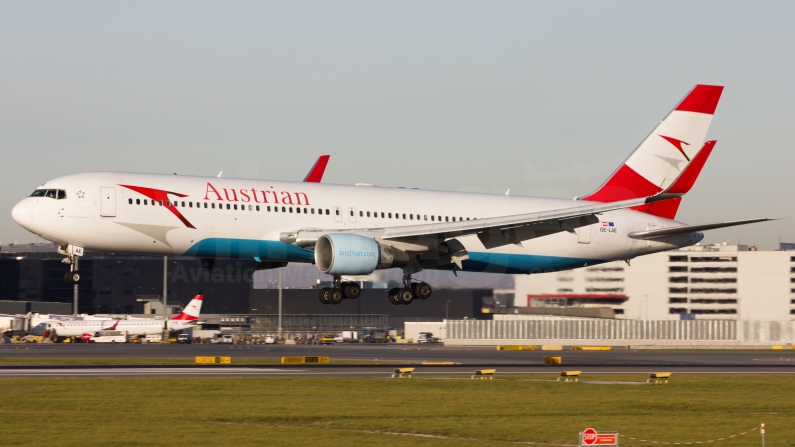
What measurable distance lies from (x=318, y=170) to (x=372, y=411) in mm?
25024

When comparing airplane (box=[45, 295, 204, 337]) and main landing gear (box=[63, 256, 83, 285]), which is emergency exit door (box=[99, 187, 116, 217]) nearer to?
main landing gear (box=[63, 256, 83, 285])

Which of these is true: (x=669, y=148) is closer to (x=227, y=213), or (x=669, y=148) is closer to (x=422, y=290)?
(x=422, y=290)

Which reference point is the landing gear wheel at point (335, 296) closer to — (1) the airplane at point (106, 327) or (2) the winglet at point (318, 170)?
(2) the winglet at point (318, 170)

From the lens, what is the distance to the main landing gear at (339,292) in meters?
48.3

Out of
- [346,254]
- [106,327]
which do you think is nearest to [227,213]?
[346,254]

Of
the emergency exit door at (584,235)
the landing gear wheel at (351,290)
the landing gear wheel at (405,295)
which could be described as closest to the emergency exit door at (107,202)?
the landing gear wheel at (351,290)

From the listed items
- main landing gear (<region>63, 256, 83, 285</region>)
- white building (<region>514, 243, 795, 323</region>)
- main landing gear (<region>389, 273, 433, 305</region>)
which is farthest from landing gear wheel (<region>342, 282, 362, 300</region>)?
white building (<region>514, 243, 795, 323</region>)

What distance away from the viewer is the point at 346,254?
44.7m

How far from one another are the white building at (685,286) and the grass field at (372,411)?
6594 centimetres

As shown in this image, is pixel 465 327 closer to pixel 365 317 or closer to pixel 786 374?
pixel 365 317

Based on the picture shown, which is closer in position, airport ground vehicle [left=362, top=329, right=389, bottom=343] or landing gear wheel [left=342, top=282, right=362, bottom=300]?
landing gear wheel [left=342, top=282, right=362, bottom=300]

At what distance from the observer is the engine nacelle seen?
146ft

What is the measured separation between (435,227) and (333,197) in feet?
16.6

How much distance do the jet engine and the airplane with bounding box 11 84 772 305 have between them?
0.18 ft
